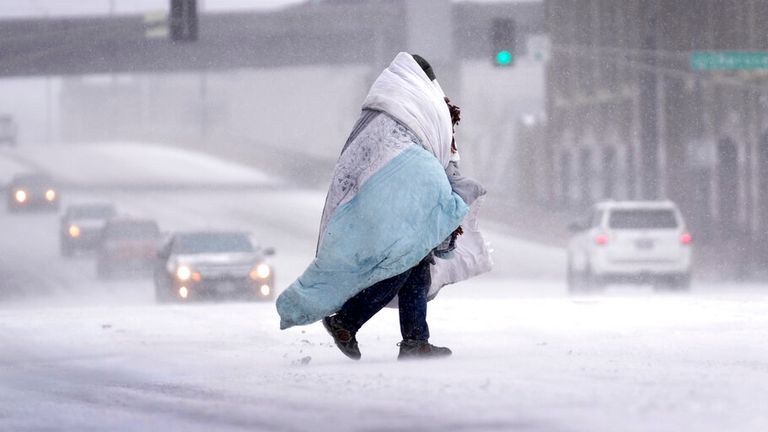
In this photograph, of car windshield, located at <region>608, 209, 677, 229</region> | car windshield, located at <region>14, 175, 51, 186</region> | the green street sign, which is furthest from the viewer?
car windshield, located at <region>14, 175, 51, 186</region>

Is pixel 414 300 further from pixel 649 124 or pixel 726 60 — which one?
pixel 649 124

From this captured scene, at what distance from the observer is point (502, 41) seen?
36.4 metres

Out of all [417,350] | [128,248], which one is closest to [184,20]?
[128,248]

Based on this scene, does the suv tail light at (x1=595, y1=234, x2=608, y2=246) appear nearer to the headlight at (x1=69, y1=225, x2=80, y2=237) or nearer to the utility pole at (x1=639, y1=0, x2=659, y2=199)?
the utility pole at (x1=639, y1=0, x2=659, y2=199)

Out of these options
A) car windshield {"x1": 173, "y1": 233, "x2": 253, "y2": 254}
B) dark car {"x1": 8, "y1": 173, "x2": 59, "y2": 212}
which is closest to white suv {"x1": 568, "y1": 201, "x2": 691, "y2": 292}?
car windshield {"x1": 173, "y1": 233, "x2": 253, "y2": 254}

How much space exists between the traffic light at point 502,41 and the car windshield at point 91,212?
49.3 ft

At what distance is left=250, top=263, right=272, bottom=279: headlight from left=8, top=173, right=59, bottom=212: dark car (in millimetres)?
40603

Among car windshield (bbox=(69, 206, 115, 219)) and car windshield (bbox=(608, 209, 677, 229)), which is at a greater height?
car windshield (bbox=(608, 209, 677, 229))

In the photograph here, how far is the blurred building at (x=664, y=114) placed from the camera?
49844 mm

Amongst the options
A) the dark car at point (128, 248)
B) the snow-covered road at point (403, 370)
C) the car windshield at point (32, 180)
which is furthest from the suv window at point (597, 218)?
the car windshield at point (32, 180)

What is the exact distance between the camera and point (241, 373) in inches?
297

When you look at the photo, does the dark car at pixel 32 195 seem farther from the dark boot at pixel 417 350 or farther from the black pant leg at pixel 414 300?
the dark boot at pixel 417 350

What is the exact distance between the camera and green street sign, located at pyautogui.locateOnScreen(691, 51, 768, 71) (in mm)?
34625

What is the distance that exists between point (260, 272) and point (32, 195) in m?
41.1
